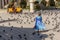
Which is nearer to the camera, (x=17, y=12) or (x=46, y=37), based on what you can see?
(x=46, y=37)

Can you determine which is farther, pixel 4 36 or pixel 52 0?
pixel 52 0

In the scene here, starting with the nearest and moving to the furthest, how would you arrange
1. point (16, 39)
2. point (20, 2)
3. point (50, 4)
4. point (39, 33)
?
1. point (16, 39)
2. point (39, 33)
3. point (20, 2)
4. point (50, 4)

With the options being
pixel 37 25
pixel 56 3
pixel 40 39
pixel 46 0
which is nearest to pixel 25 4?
pixel 46 0

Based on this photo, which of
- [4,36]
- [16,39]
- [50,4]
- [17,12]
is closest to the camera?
[16,39]

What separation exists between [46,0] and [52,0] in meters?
2.41

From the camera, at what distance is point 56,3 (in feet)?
138

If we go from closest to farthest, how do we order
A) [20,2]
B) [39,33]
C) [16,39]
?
[16,39]
[39,33]
[20,2]

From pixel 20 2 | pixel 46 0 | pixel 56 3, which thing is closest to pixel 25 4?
pixel 20 2

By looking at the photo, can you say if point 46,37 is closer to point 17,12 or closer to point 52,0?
point 17,12

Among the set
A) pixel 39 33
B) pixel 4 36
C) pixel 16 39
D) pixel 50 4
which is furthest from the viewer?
pixel 50 4

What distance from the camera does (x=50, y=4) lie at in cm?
4125

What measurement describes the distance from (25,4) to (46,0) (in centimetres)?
380

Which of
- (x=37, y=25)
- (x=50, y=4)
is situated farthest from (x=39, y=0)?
(x=37, y=25)

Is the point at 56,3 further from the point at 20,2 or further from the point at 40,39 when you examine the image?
the point at 40,39
